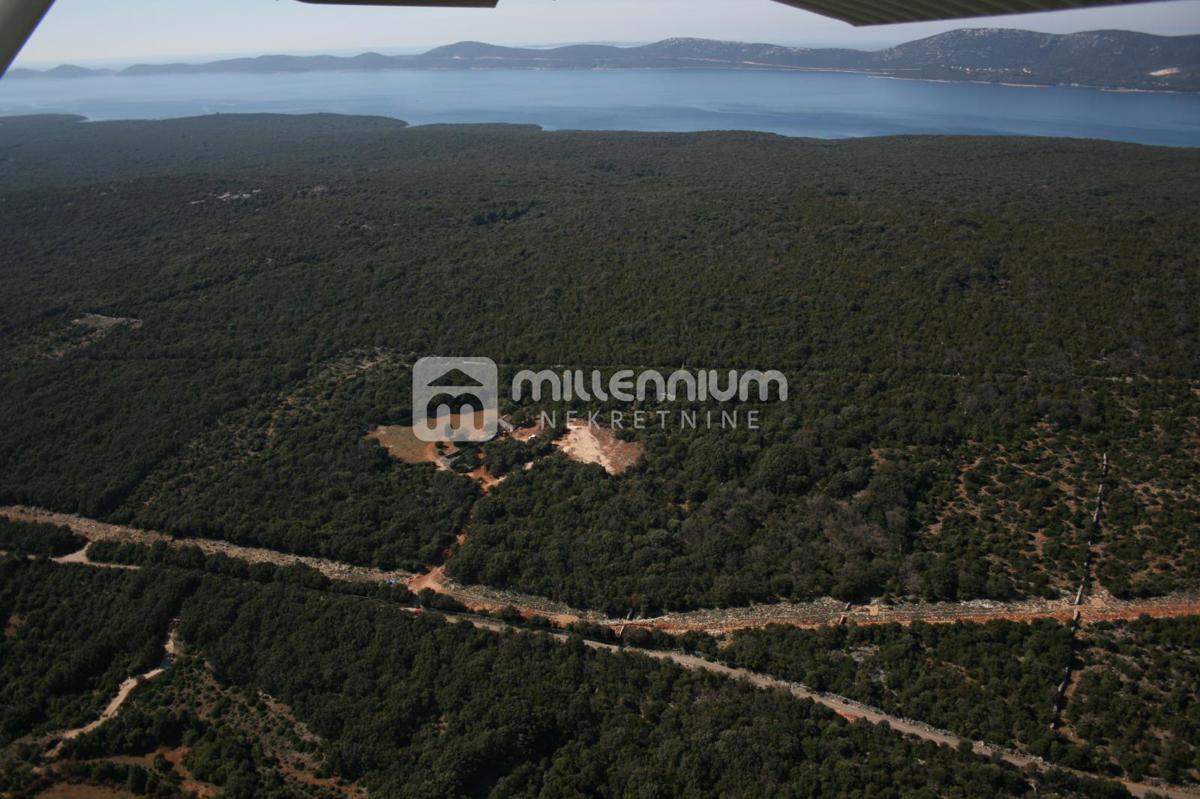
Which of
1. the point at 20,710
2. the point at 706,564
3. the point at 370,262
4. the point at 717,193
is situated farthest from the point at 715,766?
the point at 717,193

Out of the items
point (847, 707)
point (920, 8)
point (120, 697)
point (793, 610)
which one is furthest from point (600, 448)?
point (920, 8)

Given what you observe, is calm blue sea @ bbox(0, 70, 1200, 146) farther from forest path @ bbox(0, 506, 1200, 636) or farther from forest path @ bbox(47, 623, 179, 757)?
forest path @ bbox(47, 623, 179, 757)

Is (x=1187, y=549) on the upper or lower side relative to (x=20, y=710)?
upper

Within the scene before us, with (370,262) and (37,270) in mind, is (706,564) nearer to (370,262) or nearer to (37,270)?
(370,262)

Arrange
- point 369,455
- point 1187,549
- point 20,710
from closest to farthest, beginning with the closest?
1. point 20,710
2. point 1187,549
3. point 369,455

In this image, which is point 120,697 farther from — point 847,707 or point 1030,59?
point 1030,59

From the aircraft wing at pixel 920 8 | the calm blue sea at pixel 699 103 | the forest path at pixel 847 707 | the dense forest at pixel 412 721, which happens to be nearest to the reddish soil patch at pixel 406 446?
the dense forest at pixel 412 721
